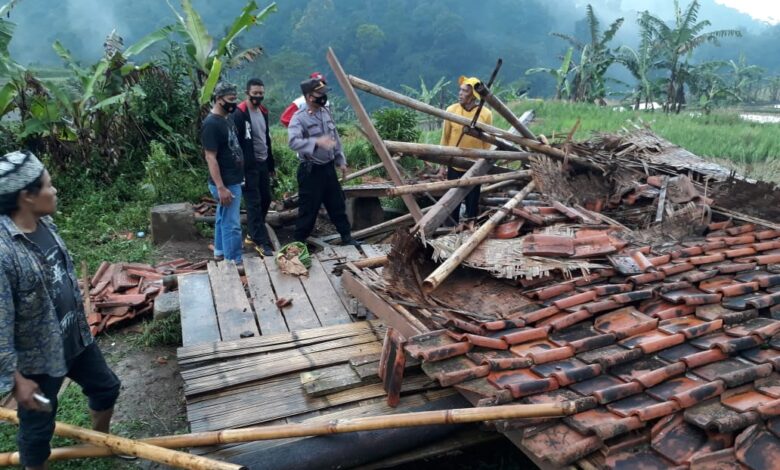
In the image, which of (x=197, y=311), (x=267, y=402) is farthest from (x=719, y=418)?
(x=197, y=311)

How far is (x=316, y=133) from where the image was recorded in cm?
567

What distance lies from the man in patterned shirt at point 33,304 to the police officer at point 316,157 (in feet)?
9.67

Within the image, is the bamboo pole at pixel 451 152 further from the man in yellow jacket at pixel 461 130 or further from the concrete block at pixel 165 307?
the concrete block at pixel 165 307

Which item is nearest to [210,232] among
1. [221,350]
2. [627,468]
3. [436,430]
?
[221,350]

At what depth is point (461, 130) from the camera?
610 cm

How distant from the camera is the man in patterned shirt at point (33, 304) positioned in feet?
8.15

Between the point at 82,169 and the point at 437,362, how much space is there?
8.33 m

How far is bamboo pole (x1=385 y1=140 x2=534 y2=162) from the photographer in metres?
4.57

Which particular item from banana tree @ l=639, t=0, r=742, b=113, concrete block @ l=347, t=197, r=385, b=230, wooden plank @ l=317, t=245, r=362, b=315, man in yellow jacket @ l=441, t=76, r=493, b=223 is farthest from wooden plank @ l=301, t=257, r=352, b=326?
banana tree @ l=639, t=0, r=742, b=113

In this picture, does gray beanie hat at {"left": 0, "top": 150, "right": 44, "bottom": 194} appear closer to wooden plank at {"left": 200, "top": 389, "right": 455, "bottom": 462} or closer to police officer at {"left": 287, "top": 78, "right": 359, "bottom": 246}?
wooden plank at {"left": 200, "top": 389, "right": 455, "bottom": 462}

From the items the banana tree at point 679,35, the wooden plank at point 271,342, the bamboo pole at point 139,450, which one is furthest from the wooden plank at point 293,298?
the banana tree at point 679,35

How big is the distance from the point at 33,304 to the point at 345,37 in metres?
67.1

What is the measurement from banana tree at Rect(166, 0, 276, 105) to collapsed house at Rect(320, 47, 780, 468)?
484 centimetres

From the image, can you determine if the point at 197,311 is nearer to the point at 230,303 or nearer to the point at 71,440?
the point at 230,303
